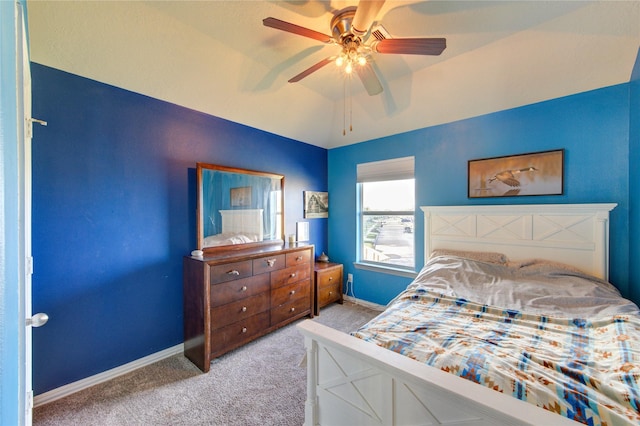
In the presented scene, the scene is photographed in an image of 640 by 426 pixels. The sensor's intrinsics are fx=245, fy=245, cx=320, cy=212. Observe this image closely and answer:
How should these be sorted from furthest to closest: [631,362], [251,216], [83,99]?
1. [251,216]
2. [83,99]
3. [631,362]

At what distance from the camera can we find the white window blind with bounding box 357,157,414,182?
10.8ft

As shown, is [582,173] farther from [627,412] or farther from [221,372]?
[221,372]

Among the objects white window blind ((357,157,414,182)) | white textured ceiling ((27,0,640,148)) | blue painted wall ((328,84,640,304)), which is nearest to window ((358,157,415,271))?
white window blind ((357,157,414,182))

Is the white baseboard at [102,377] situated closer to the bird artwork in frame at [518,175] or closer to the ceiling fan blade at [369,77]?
the ceiling fan blade at [369,77]

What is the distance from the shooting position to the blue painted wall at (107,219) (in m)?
1.80

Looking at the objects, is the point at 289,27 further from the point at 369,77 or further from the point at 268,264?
the point at 268,264

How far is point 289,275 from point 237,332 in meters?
0.80

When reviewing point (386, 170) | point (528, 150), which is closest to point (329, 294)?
point (386, 170)

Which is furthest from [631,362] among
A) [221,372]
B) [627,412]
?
[221,372]

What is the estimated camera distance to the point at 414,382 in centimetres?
92

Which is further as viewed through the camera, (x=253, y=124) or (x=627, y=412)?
(x=253, y=124)

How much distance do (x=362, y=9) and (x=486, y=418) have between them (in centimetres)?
184

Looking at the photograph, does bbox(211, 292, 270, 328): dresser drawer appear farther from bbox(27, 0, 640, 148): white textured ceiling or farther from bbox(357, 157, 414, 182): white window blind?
bbox(357, 157, 414, 182): white window blind

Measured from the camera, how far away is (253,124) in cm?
302
